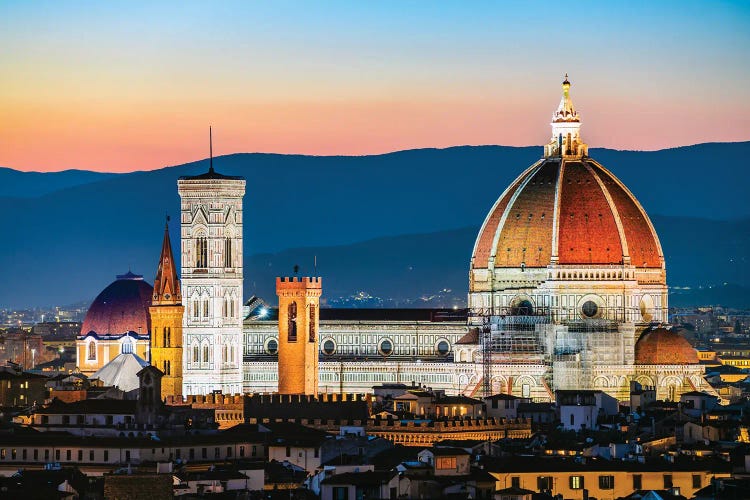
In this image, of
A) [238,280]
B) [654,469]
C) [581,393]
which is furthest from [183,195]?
[654,469]

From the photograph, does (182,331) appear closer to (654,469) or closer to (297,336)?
(297,336)

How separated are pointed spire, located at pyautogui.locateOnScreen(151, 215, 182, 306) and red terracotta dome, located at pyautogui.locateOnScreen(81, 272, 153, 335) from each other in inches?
1056

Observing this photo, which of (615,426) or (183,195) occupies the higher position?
(183,195)

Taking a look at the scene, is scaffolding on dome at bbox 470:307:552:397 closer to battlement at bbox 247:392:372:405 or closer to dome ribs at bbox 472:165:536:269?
dome ribs at bbox 472:165:536:269

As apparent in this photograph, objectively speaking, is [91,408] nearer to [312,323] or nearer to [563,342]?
[312,323]

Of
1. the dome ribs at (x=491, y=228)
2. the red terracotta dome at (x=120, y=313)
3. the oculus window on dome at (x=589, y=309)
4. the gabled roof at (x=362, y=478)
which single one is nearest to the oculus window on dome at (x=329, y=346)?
the dome ribs at (x=491, y=228)

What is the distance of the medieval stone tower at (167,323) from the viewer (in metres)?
148

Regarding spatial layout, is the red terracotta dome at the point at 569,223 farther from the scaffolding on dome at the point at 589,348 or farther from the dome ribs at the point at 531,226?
the scaffolding on dome at the point at 589,348

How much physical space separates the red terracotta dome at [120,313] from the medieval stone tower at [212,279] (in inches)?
1016

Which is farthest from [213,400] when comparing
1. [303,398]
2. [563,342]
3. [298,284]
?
[563,342]

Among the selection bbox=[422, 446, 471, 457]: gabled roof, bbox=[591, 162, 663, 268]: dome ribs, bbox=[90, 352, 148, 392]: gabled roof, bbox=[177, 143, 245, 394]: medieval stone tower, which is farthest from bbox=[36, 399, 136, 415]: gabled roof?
bbox=[591, 162, 663, 268]: dome ribs

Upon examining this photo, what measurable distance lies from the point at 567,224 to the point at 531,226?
2.00 meters

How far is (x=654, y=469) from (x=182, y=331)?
67988 millimetres

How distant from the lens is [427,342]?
158 metres
